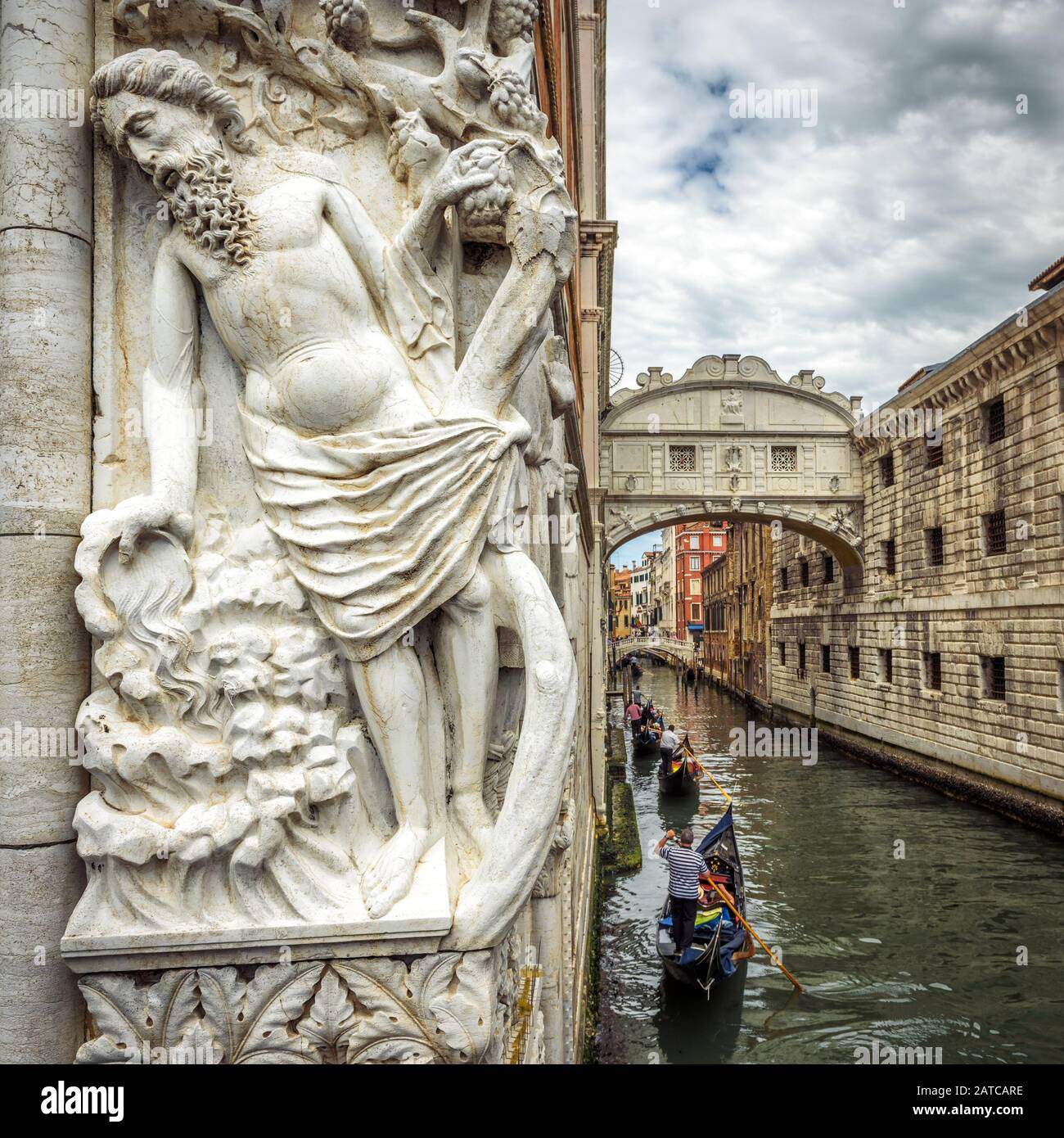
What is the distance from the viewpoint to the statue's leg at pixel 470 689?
8.38 feet

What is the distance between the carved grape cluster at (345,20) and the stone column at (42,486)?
74 centimetres

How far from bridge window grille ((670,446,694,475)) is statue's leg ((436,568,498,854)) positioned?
20.7 meters

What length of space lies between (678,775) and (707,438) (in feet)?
29.4

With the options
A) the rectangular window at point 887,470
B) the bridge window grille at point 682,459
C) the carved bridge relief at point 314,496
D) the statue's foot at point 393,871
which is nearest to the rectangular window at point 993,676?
the rectangular window at point 887,470

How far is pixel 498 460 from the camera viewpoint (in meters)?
2.53

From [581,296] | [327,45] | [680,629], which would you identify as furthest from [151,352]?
[680,629]

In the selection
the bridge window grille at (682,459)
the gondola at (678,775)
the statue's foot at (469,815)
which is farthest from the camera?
the bridge window grille at (682,459)

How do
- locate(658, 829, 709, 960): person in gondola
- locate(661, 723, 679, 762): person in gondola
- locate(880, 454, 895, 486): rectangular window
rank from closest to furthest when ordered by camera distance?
1. locate(658, 829, 709, 960): person in gondola
2. locate(661, 723, 679, 762): person in gondola
3. locate(880, 454, 895, 486): rectangular window

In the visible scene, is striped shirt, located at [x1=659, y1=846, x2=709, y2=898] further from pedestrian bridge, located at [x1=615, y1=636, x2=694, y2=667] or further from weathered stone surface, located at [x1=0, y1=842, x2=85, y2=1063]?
pedestrian bridge, located at [x1=615, y1=636, x2=694, y2=667]

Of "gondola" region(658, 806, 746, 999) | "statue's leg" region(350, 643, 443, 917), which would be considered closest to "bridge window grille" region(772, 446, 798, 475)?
"gondola" region(658, 806, 746, 999)

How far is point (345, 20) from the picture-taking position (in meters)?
2.61

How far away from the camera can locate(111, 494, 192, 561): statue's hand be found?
7.95ft

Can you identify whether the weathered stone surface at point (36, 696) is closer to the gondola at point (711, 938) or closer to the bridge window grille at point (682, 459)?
the gondola at point (711, 938)

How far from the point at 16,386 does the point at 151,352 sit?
15.4 inches
